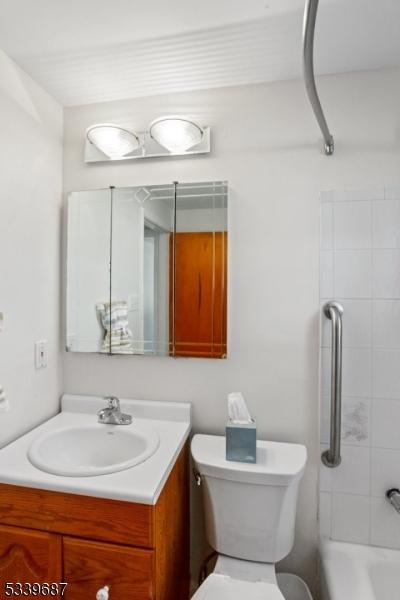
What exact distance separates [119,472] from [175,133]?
1339mm

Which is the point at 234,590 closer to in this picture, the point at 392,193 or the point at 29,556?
the point at 29,556

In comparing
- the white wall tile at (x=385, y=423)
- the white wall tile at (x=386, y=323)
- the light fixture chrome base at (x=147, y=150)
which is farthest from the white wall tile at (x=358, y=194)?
the white wall tile at (x=385, y=423)

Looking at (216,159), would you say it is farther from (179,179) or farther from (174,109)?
(174,109)

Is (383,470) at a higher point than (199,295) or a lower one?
lower

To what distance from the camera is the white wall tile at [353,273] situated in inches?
53.6

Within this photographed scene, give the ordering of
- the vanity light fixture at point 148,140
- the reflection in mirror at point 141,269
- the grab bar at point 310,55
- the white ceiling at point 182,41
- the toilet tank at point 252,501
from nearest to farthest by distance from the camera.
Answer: the grab bar at point 310,55 < the white ceiling at point 182,41 < the toilet tank at point 252,501 < the vanity light fixture at point 148,140 < the reflection in mirror at point 141,269

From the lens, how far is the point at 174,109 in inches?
60.5

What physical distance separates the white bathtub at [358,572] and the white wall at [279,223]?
0.13 meters

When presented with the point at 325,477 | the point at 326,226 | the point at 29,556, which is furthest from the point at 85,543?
the point at 326,226

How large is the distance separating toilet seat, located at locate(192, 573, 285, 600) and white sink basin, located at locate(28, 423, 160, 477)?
0.49 meters

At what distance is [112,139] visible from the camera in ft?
4.85

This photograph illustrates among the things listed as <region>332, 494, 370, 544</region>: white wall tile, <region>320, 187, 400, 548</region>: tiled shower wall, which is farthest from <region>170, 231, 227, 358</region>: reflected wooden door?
<region>332, 494, 370, 544</region>: white wall tile

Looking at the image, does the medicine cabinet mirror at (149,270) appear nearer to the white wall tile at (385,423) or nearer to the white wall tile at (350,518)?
the white wall tile at (385,423)

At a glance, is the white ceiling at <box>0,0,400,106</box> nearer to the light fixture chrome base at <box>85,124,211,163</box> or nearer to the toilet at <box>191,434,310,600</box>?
the light fixture chrome base at <box>85,124,211,163</box>
